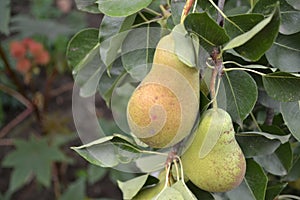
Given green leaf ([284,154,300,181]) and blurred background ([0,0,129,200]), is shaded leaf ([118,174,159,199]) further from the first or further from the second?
blurred background ([0,0,129,200])

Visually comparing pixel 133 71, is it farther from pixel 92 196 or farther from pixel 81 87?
pixel 92 196

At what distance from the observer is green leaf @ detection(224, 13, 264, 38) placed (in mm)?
489

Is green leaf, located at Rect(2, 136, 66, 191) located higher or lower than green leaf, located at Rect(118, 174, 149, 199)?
lower

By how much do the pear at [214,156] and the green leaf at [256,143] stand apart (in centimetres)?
8

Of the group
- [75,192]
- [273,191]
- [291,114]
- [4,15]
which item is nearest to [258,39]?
[291,114]

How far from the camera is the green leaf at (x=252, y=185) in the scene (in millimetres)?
593

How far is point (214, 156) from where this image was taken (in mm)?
513

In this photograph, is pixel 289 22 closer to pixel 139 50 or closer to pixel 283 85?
pixel 283 85

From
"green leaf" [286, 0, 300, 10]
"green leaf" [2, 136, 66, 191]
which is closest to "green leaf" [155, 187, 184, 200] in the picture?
"green leaf" [286, 0, 300, 10]

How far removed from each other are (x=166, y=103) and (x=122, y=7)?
13cm

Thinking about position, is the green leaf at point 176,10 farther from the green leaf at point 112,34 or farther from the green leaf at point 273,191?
the green leaf at point 273,191

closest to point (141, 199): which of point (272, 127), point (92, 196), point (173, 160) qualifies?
point (173, 160)

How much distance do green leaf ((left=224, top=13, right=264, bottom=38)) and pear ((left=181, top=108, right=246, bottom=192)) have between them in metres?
0.08

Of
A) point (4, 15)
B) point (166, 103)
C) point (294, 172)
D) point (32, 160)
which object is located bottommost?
point (32, 160)
